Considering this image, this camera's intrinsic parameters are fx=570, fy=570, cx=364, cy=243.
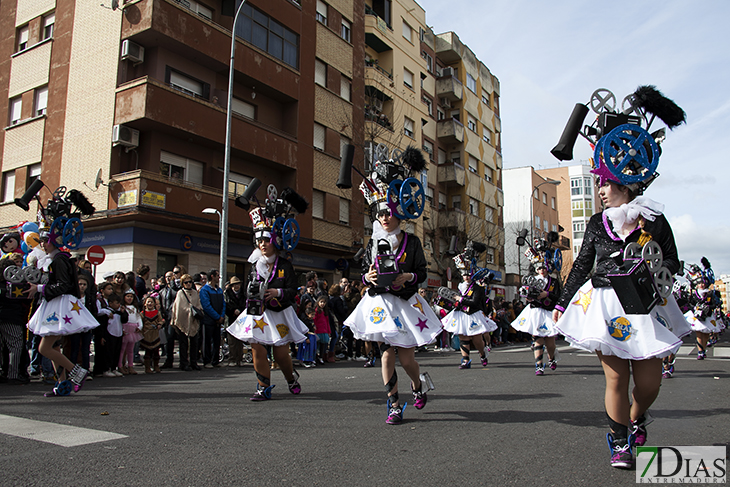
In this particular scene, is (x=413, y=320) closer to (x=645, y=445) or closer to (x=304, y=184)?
(x=645, y=445)

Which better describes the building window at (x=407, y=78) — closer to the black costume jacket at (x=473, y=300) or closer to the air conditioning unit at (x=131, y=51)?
the air conditioning unit at (x=131, y=51)

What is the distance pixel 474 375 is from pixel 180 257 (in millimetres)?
14720

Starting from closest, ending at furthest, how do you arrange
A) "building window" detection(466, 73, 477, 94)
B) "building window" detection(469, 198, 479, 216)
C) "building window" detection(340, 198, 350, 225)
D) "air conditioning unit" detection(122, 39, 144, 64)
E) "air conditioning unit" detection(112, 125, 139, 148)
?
"air conditioning unit" detection(112, 125, 139, 148) < "air conditioning unit" detection(122, 39, 144, 64) < "building window" detection(340, 198, 350, 225) < "building window" detection(469, 198, 479, 216) < "building window" detection(466, 73, 477, 94)

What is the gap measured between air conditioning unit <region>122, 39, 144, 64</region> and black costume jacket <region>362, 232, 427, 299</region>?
17802 mm

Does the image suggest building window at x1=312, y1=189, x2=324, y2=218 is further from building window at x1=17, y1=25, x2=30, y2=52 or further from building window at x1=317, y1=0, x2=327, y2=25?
building window at x1=17, y1=25, x2=30, y2=52

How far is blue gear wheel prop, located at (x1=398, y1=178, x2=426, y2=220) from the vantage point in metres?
6.14

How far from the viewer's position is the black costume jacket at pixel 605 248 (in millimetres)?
4250

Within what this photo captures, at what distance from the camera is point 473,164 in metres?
46.2

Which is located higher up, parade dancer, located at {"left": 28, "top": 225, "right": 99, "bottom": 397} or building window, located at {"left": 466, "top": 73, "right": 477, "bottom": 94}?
building window, located at {"left": 466, "top": 73, "right": 477, "bottom": 94}

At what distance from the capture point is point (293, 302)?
24.1 ft

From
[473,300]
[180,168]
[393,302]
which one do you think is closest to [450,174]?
[180,168]

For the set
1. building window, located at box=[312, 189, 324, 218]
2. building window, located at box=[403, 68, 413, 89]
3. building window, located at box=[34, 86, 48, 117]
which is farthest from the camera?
building window, located at box=[403, 68, 413, 89]

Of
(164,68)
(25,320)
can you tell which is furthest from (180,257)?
(25,320)

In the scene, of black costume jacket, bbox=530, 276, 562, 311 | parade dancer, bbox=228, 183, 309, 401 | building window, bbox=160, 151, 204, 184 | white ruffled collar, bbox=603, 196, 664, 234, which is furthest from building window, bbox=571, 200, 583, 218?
white ruffled collar, bbox=603, 196, 664, 234
